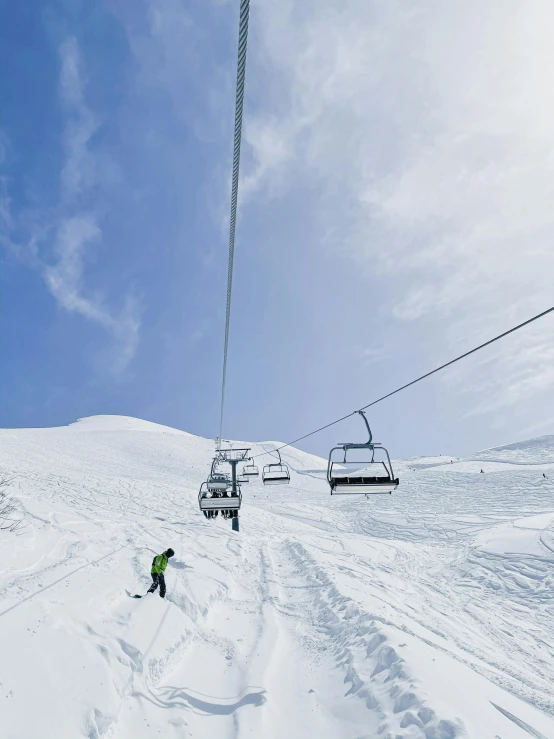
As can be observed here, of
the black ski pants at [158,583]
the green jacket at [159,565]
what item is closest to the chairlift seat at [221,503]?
the green jacket at [159,565]

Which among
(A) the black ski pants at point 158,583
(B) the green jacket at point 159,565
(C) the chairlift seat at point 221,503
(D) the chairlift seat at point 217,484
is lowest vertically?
(A) the black ski pants at point 158,583

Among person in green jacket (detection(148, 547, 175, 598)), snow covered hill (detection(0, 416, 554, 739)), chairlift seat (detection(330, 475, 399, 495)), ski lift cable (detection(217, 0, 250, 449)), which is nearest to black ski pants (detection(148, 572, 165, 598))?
person in green jacket (detection(148, 547, 175, 598))

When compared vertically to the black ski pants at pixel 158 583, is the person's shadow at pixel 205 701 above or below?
below

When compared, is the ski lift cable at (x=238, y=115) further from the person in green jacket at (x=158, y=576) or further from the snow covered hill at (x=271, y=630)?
the person in green jacket at (x=158, y=576)

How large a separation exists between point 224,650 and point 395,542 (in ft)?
63.1

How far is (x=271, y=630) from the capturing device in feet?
31.8

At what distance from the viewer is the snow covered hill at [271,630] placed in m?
5.76

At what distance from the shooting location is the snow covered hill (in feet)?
18.9

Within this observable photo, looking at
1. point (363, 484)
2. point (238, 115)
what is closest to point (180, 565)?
point (363, 484)

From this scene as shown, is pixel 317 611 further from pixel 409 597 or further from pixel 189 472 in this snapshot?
pixel 189 472

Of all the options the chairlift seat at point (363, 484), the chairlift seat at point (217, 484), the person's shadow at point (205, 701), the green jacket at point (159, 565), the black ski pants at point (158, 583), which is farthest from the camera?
the chairlift seat at point (217, 484)

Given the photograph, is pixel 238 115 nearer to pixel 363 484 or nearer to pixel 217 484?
pixel 363 484

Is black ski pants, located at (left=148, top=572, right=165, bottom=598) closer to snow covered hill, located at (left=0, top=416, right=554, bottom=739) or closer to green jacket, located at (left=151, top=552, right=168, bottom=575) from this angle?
green jacket, located at (left=151, top=552, right=168, bottom=575)

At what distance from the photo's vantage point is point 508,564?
60.2ft
